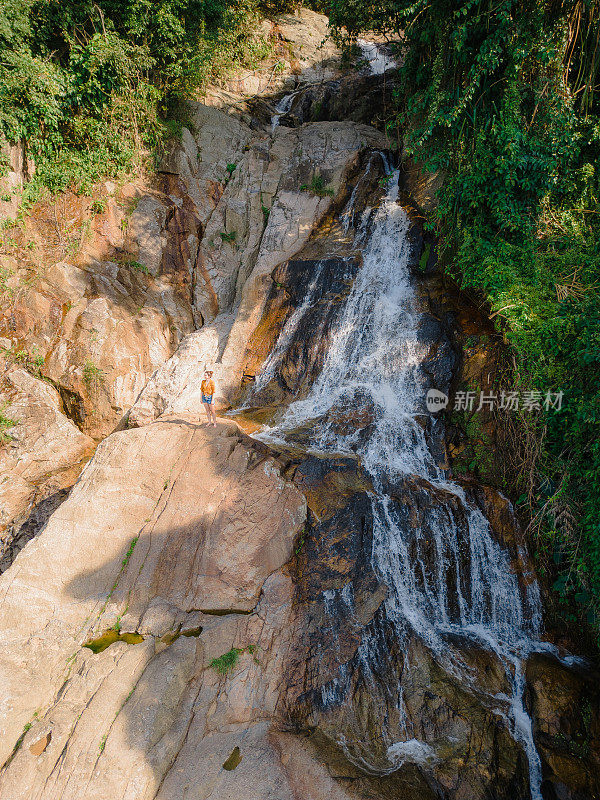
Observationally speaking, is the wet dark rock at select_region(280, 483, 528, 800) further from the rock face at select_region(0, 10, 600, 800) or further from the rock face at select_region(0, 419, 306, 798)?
the rock face at select_region(0, 419, 306, 798)

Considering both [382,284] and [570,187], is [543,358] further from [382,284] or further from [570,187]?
[382,284]

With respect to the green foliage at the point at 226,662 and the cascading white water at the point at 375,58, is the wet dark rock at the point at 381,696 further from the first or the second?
the cascading white water at the point at 375,58

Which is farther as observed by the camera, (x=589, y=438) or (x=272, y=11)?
(x=272, y=11)

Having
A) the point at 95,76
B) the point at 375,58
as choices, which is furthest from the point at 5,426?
the point at 375,58

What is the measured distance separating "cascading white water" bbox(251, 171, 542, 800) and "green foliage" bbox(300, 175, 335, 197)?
3317 millimetres

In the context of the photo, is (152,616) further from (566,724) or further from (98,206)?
(98,206)

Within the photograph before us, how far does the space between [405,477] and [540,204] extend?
6498 mm

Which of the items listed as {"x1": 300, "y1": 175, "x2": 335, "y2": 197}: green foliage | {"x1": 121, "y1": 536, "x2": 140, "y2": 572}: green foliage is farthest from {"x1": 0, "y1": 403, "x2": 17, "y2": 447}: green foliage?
{"x1": 300, "y1": 175, "x2": 335, "y2": 197}: green foliage

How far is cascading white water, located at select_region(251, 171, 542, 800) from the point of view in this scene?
266 inches

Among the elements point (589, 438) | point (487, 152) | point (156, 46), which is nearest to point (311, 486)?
point (589, 438)

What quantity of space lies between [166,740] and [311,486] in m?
4.05

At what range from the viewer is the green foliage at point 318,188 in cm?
1530

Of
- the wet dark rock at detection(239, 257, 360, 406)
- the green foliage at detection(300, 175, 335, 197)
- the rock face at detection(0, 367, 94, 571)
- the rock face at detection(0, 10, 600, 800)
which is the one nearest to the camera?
the rock face at detection(0, 10, 600, 800)

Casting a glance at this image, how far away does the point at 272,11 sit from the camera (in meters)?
Result: 23.2
